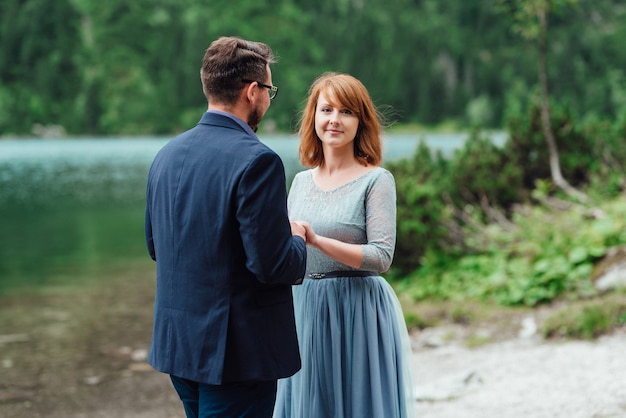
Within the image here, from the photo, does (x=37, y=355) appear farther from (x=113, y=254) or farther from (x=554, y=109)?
(x=113, y=254)

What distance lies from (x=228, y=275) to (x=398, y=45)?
221 ft

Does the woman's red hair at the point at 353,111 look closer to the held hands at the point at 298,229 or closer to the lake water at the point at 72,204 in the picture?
the lake water at the point at 72,204

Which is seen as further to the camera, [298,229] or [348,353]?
[348,353]

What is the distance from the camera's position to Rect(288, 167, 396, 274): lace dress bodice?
2.69 m

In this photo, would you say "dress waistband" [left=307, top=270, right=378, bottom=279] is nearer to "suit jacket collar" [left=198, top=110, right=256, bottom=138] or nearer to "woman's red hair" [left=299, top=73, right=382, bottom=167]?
"woman's red hair" [left=299, top=73, right=382, bottom=167]

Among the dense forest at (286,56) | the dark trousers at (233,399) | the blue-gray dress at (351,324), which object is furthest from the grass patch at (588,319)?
the dense forest at (286,56)

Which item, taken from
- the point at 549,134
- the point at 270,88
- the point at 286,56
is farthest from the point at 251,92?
the point at 286,56

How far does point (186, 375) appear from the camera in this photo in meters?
2.26

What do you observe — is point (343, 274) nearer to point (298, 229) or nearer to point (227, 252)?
point (298, 229)

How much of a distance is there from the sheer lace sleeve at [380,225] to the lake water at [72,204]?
434 mm

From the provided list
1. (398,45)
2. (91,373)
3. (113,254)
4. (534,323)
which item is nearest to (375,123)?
(534,323)

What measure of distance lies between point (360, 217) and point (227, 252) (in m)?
0.71

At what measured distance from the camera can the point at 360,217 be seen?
9.04 feet

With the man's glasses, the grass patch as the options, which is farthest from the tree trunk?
the man's glasses
